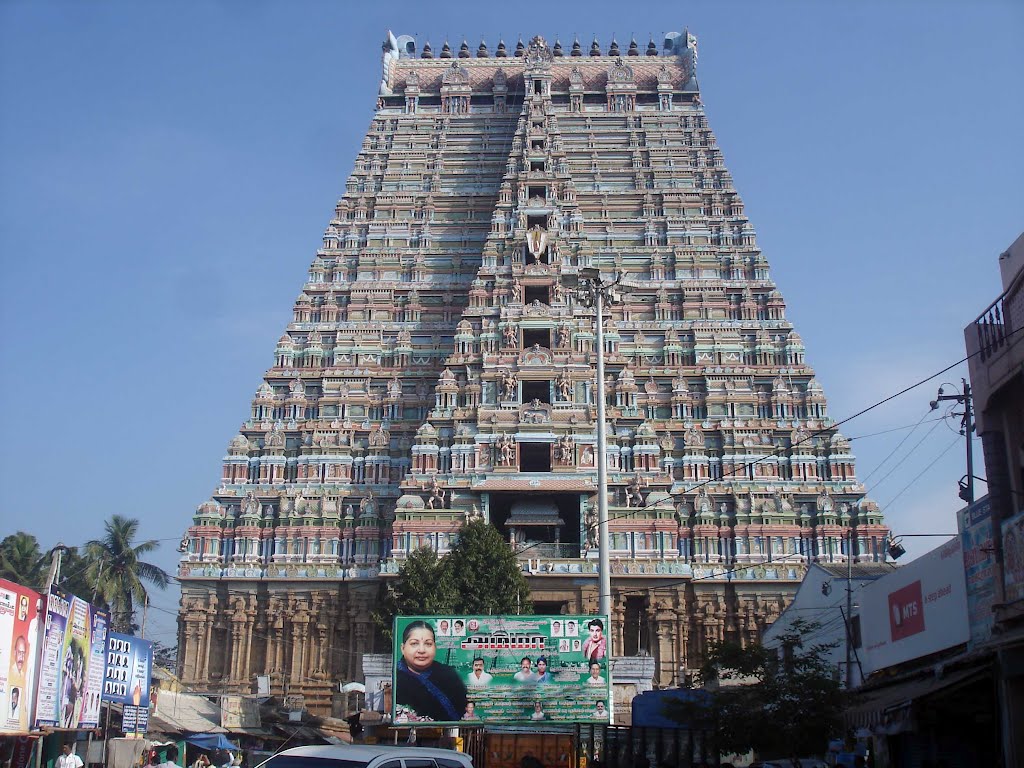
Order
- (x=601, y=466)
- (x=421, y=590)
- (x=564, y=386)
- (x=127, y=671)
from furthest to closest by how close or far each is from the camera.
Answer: (x=564, y=386) < (x=421, y=590) < (x=127, y=671) < (x=601, y=466)

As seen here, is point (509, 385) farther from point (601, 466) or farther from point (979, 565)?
point (979, 565)

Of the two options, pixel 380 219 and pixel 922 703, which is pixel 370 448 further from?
pixel 922 703

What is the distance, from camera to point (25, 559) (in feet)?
261

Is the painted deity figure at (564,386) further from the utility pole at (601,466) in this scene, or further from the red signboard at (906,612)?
the red signboard at (906,612)

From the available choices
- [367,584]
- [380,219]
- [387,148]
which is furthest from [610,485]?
[387,148]

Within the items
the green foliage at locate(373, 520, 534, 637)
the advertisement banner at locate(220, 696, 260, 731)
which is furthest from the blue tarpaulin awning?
the green foliage at locate(373, 520, 534, 637)

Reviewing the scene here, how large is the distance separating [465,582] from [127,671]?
18.4 metres

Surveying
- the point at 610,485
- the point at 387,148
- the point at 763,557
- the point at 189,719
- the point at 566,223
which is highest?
the point at 387,148

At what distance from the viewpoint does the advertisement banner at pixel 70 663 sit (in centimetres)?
2630

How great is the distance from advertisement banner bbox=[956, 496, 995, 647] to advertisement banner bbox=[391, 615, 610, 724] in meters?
9.04

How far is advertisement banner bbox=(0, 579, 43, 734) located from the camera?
79.3 ft

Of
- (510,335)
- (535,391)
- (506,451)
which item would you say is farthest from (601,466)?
(510,335)

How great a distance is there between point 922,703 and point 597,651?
7.34m

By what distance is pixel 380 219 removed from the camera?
78.1 meters
